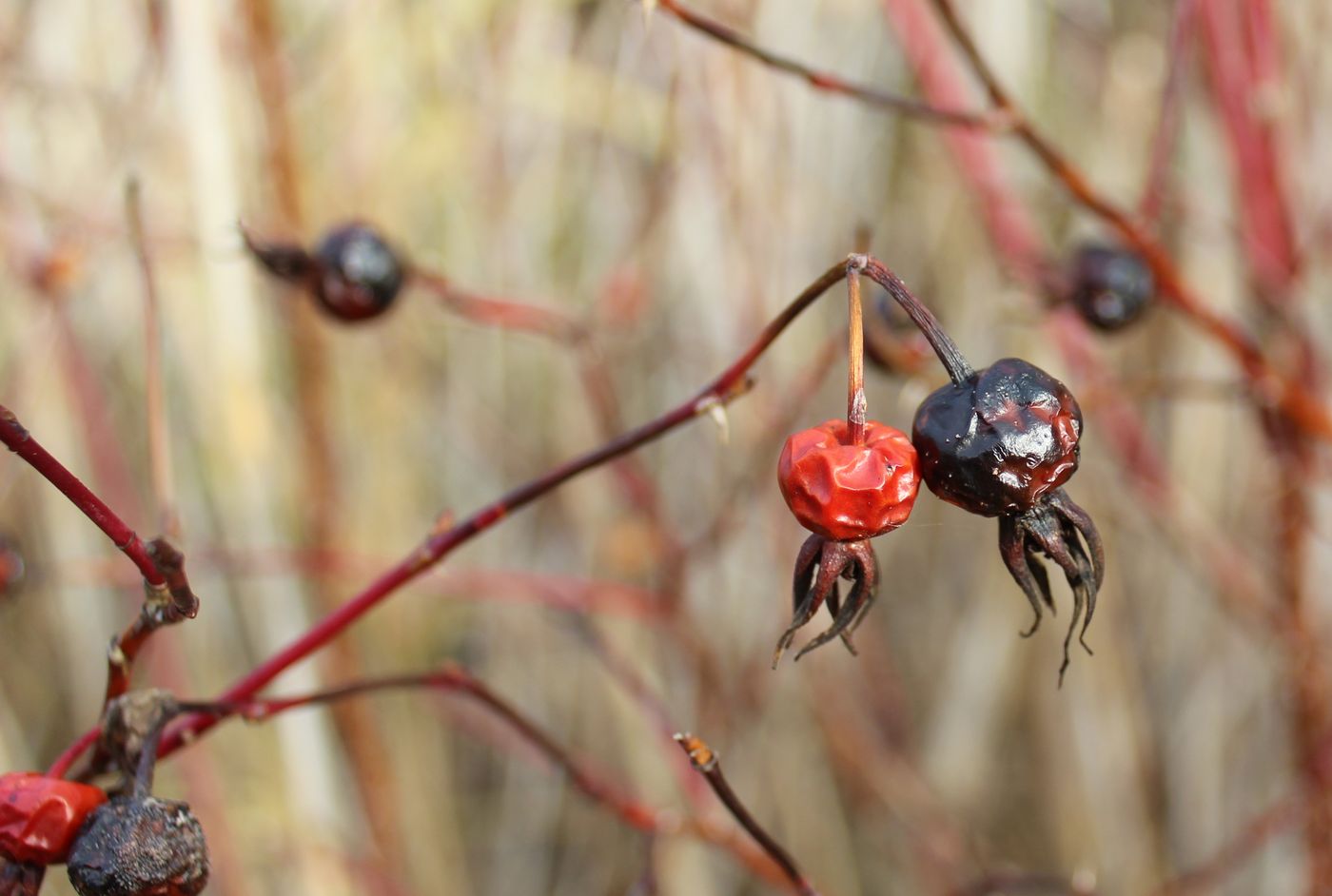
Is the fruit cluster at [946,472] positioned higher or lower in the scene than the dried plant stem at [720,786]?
higher

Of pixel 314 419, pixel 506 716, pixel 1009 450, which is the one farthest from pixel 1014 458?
pixel 314 419

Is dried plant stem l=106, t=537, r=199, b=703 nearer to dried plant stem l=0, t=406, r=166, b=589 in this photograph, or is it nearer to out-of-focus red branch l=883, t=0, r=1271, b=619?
dried plant stem l=0, t=406, r=166, b=589

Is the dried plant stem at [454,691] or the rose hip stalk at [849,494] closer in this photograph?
the rose hip stalk at [849,494]

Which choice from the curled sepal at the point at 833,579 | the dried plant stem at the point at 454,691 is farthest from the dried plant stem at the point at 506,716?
A: the curled sepal at the point at 833,579

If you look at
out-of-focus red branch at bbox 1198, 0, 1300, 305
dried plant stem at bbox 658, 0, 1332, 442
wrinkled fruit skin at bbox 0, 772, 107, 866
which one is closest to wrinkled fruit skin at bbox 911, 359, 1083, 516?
dried plant stem at bbox 658, 0, 1332, 442

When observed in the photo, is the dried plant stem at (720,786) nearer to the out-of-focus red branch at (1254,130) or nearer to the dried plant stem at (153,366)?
the dried plant stem at (153,366)

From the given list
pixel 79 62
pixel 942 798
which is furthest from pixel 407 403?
pixel 942 798

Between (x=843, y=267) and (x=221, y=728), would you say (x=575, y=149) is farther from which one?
(x=843, y=267)
